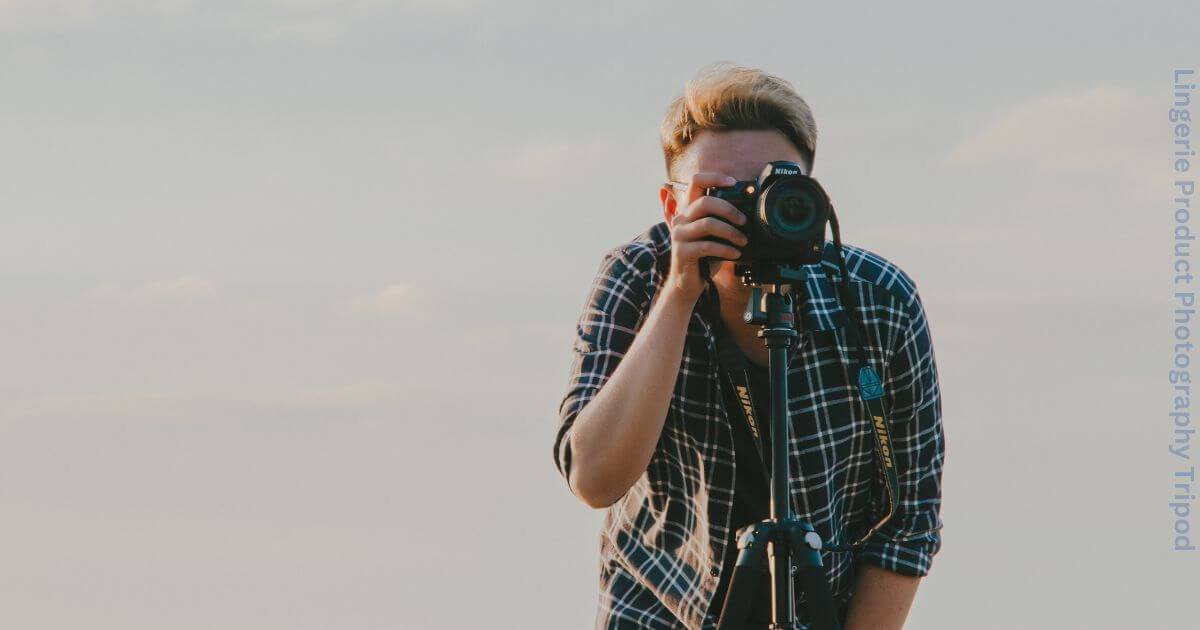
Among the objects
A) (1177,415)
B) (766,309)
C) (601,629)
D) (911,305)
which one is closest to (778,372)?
(766,309)

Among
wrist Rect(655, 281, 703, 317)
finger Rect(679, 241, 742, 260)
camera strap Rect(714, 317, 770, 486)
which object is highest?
finger Rect(679, 241, 742, 260)

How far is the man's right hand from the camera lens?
2668 mm

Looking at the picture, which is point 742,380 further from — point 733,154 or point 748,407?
point 733,154

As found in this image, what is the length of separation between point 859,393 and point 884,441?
12 cm

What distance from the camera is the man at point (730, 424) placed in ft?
9.64

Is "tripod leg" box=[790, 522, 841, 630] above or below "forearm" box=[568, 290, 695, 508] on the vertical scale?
below

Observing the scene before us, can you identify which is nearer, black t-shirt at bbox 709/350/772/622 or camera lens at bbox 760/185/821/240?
camera lens at bbox 760/185/821/240

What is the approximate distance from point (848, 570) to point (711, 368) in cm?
64

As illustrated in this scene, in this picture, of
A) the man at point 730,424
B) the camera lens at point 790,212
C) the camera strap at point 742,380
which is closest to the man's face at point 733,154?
the man at point 730,424

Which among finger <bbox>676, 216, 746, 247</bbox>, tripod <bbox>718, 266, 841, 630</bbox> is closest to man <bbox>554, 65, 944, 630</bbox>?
finger <bbox>676, 216, 746, 247</bbox>

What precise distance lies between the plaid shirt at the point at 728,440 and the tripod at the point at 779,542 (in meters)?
0.38

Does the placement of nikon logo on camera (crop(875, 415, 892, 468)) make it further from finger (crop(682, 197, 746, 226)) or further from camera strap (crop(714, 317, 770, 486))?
finger (crop(682, 197, 746, 226))

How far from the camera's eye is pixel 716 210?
8.87 ft

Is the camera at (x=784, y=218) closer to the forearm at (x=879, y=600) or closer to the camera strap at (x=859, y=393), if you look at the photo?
the camera strap at (x=859, y=393)
